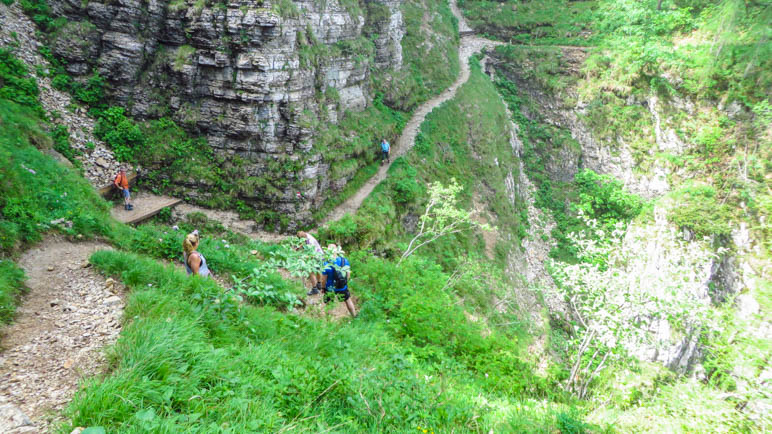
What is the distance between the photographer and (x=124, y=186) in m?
13.3

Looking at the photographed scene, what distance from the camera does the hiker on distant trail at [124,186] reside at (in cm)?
1319

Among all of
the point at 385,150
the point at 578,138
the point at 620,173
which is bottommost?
the point at 385,150

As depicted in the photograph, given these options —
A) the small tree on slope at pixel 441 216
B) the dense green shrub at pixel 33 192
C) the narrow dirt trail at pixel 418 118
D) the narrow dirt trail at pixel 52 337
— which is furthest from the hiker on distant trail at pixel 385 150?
the narrow dirt trail at pixel 52 337

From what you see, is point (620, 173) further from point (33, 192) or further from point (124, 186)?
point (33, 192)

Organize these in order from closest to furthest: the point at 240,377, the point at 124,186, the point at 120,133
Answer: the point at 240,377, the point at 124,186, the point at 120,133

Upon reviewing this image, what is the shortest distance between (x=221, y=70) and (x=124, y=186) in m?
6.43

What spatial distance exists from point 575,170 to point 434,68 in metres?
16.9

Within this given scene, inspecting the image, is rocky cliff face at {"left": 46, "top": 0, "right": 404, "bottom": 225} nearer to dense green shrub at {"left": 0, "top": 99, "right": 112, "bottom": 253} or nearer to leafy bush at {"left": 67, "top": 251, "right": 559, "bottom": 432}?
dense green shrub at {"left": 0, "top": 99, "right": 112, "bottom": 253}

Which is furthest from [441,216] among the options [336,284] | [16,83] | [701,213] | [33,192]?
[701,213]

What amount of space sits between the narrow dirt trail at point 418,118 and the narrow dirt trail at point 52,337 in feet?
37.7

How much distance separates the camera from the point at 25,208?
823 centimetres

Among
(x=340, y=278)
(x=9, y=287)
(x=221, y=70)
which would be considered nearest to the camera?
(x=9, y=287)

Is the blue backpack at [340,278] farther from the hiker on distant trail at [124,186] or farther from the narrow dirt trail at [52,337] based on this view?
the hiker on distant trail at [124,186]

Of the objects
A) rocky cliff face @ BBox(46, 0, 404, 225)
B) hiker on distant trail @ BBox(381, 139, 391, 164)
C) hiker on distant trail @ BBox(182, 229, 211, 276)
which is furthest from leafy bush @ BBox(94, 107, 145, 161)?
hiker on distant trail @ BBox(381, 139, 391, 164)
